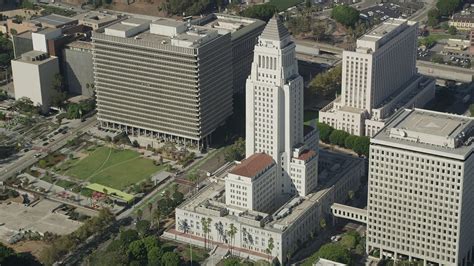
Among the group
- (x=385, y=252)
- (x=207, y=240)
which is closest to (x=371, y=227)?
(x=385, y=252)

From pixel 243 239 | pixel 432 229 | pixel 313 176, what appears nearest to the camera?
pixel 432 229

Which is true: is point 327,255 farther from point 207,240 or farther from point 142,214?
point 142,214

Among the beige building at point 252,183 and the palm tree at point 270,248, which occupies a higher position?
the beige building at point 252,183

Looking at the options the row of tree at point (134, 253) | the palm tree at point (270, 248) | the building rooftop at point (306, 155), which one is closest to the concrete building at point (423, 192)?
the palm tree at point (270, 248)

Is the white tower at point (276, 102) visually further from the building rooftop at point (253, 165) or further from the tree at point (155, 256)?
the tree at point (155, 256)

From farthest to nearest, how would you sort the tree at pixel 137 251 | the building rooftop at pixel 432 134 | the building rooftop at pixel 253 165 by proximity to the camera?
the building rooftop at pixel 253 165
the tree at pixel 137 251
the building rooftop at pixel 432 134

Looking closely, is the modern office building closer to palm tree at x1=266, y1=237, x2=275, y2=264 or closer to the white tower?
the white tower

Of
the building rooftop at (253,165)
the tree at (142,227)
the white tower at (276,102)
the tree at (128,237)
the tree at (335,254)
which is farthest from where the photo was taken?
the tree at (142,227)
